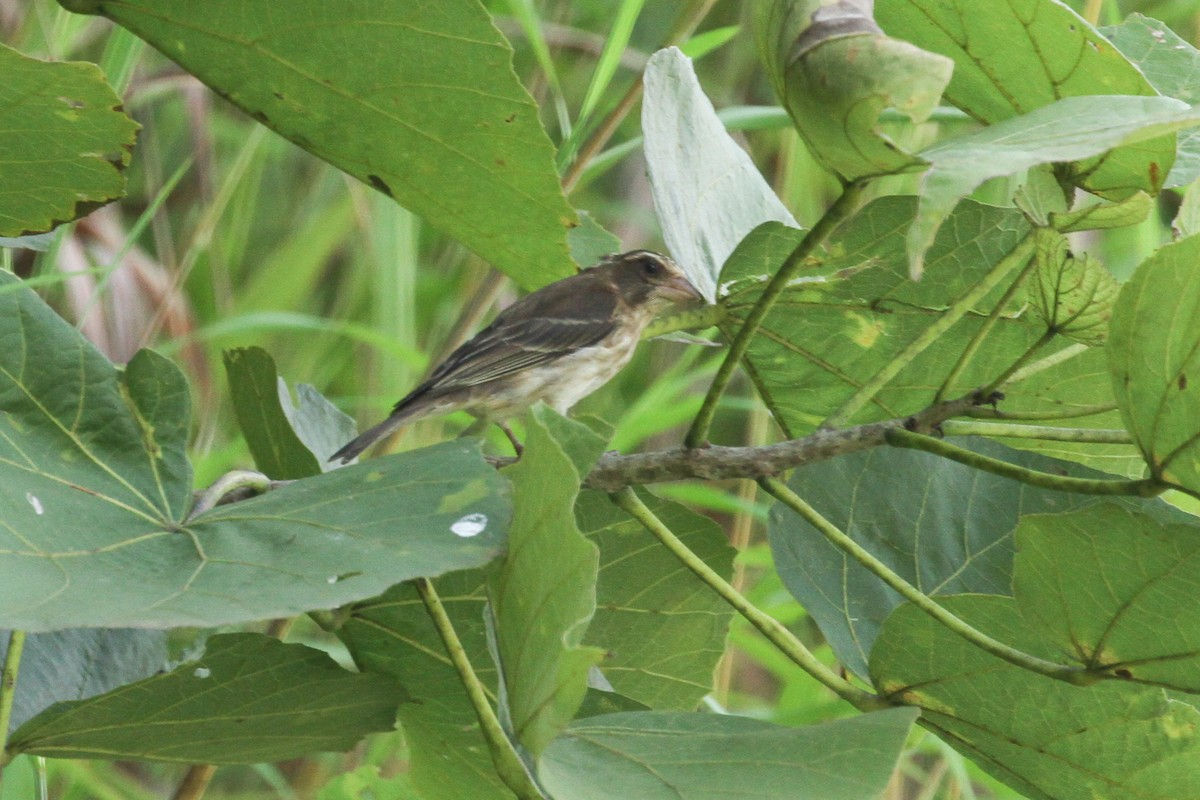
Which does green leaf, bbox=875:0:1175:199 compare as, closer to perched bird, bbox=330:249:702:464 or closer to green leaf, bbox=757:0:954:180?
green leaf, bbox=757:0:954:180

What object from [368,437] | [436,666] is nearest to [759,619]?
[436,666]

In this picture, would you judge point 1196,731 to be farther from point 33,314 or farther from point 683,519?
point 33,314

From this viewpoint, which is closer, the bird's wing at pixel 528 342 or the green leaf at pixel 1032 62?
the green leaf at pixel 1032 62

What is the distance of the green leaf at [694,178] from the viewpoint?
1.28 metres

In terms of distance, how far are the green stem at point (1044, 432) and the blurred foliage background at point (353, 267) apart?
59 cm

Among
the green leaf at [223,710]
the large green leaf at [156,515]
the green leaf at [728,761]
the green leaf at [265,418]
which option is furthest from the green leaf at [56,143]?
the green leaf at [728,761]

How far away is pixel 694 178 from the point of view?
4.49ft

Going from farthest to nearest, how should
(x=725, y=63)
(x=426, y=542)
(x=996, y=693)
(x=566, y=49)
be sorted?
(x=725, y=63)
(x=566, y=49)
(x=996, y=693)
(x=426, y=542)

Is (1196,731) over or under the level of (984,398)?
under

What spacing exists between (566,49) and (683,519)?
248 centimetres

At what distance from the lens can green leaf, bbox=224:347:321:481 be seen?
130 cm

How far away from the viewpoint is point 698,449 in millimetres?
1035

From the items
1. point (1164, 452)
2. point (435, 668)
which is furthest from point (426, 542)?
point (1164, 452)

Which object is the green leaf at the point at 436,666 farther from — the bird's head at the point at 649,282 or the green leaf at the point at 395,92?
the bird's head at the point at 649,282
